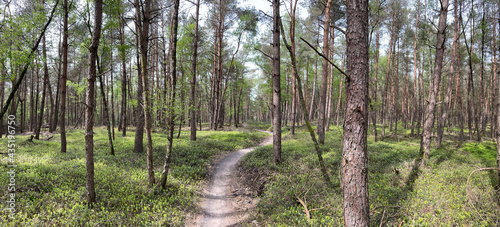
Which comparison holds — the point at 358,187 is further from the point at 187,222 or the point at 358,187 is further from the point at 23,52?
the point at 23,52

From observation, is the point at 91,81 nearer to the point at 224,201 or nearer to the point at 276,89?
the point at 224,201

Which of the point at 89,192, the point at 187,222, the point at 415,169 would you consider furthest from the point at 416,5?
the point at 89,192

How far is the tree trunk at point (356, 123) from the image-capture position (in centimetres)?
292

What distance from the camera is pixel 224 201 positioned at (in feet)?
23.9

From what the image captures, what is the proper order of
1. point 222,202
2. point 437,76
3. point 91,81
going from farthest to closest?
point 437,76 < point 222,202 < point 91,81

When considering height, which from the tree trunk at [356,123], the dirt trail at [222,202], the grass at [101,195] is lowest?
the dirt trail at [222,202]

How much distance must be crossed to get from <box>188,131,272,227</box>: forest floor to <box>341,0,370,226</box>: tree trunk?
13.1 ft

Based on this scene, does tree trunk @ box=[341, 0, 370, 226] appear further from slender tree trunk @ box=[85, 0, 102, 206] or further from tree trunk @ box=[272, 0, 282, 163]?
tree trunk @ box=[272, 0, 282, 163]

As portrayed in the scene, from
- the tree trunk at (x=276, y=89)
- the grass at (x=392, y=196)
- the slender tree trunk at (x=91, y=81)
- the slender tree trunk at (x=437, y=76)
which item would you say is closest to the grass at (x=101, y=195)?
the slender tree trunk at (x=91, y=81)

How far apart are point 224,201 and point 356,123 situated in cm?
588

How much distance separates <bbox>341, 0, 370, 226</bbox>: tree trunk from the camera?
292 cm

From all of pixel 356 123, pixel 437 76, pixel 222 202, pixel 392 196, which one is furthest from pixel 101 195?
pixel 437 76

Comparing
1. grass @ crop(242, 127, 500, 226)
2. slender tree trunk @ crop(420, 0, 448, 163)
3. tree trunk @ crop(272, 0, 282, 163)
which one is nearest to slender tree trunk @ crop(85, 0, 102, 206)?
grass @ crop(242, 127, 500, 226)

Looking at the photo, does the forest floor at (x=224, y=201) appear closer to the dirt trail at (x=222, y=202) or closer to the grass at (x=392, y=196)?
the dirt trail at (x=222, y=202)
